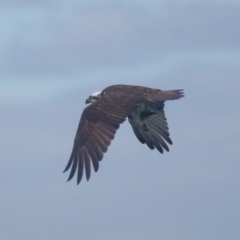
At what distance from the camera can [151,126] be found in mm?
31031

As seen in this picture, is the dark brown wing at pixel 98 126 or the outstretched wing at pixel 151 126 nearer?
the dark brown wing at pixel 98 126

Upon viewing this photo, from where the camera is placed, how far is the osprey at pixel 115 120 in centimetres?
2764

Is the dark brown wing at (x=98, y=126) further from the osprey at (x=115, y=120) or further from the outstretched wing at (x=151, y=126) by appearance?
the outstretched wing at (x=151, y=126)

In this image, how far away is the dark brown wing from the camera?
2747cm

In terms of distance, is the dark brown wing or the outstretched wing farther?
the outstretched wing

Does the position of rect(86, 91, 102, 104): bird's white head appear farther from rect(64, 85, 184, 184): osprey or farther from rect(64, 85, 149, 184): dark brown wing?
rect(64, 85, 149, 184): dark brown wing

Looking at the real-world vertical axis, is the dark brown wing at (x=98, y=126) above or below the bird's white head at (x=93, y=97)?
below

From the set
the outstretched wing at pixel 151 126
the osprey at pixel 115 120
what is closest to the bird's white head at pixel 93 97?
the osprey at pixel 115 120

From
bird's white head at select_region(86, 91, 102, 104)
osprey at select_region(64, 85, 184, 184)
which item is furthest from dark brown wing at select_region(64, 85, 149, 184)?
bird's white head at select_region(86, 91, 102, 104)

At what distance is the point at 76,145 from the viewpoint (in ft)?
91.8

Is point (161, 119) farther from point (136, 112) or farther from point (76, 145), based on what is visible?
point (76, 145)

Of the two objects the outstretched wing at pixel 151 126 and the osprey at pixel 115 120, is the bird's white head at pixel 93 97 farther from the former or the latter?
the outstretched wing at pixel 151 126

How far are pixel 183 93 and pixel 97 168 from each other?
3528 mm

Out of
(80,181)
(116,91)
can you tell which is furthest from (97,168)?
(116,91)
